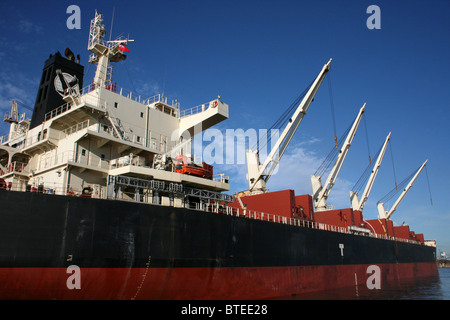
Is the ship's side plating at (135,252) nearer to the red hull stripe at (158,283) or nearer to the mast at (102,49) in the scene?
the red hull stripe at (158,283)

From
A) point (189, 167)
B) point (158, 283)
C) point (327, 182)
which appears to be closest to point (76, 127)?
point (189, 167)

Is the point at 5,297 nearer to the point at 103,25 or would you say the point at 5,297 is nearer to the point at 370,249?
the point at 103,25

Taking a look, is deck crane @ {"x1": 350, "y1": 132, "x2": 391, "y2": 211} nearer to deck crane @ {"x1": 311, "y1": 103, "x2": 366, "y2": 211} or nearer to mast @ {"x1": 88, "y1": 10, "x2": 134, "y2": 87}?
deck crane @ {"x1": 311, "y1": 103, "x2": 366, "y2": 211}

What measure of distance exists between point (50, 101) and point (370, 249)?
31.8 metres

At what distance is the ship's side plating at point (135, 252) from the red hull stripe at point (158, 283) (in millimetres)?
36

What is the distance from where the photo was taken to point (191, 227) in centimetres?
1728

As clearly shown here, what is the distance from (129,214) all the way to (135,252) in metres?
1.70

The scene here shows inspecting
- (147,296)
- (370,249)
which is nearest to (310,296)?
(147,296)

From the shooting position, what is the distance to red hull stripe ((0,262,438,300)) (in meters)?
13.0

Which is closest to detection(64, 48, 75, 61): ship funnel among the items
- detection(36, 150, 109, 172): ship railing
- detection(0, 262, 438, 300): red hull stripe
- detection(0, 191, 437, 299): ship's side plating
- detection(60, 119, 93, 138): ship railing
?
detection(60, 119, 93, 138): ship railing

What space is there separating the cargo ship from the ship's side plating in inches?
1.7

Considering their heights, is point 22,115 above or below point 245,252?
above

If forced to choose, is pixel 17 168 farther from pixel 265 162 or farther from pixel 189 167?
pixel 265 162

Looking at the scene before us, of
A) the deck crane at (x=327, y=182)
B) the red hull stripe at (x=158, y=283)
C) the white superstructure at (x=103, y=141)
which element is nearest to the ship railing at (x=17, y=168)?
the white superstructure at (x=103, y=141)
